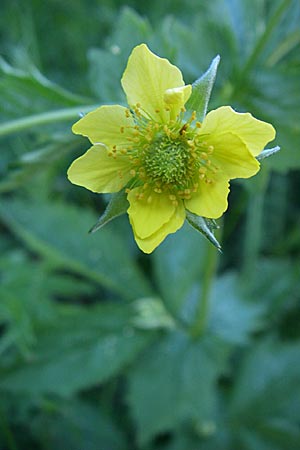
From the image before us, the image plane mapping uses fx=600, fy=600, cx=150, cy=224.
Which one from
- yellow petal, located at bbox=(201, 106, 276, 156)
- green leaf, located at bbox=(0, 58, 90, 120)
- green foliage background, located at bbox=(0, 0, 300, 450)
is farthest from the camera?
green foliage background, located at bbox=(0, 0, 300, 450)

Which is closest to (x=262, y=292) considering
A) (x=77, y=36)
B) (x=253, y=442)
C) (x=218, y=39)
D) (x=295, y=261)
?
(x=295, y=261)

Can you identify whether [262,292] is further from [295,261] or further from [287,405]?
[287,405]

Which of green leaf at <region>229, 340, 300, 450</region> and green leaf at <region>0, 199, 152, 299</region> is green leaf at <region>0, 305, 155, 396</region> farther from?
green leaf at <region>229, 340, 300, 450</region>

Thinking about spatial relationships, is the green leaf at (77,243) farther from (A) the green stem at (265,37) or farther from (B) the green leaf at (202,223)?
(B) the green leaf at (202,223)

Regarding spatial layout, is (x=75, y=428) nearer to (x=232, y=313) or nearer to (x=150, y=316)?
(x=150, y=316)

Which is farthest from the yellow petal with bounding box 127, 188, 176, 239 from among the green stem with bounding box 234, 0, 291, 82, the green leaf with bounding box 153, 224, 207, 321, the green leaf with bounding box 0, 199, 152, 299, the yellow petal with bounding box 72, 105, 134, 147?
the green leaf with bounding box 0, 199, 152, 299

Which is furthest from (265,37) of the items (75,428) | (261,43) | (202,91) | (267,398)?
(75,428)
